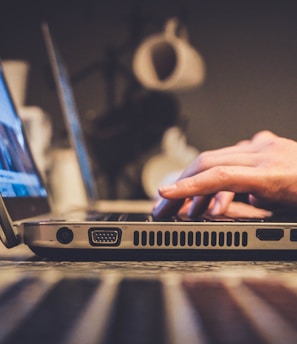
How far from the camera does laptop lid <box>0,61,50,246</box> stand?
0.81 meters

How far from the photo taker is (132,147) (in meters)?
2.76

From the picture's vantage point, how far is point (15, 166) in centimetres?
92

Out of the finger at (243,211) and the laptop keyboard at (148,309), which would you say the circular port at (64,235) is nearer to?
the laptop keyboard at (148,309)

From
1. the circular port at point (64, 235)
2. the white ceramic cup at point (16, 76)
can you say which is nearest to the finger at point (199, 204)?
the circular port at point (64, 235)

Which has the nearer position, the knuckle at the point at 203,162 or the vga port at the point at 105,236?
the vga port at the point at 105,236

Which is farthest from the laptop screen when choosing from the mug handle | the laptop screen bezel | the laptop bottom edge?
the mug handle

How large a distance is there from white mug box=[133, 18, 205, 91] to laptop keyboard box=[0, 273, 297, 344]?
5.47 feet

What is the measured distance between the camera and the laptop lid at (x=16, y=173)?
0.81 metres

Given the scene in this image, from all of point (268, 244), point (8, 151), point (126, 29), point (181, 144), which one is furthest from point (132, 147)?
point (268, 244)

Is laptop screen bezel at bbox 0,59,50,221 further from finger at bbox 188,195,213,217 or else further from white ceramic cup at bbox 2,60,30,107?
white ceramic cup at bbox 2,60,30,107

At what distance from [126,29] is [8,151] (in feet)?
6.59

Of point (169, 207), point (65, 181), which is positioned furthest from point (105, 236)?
point (65, 181)

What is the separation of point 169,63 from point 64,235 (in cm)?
180

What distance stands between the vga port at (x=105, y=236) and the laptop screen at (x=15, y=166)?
145mm
